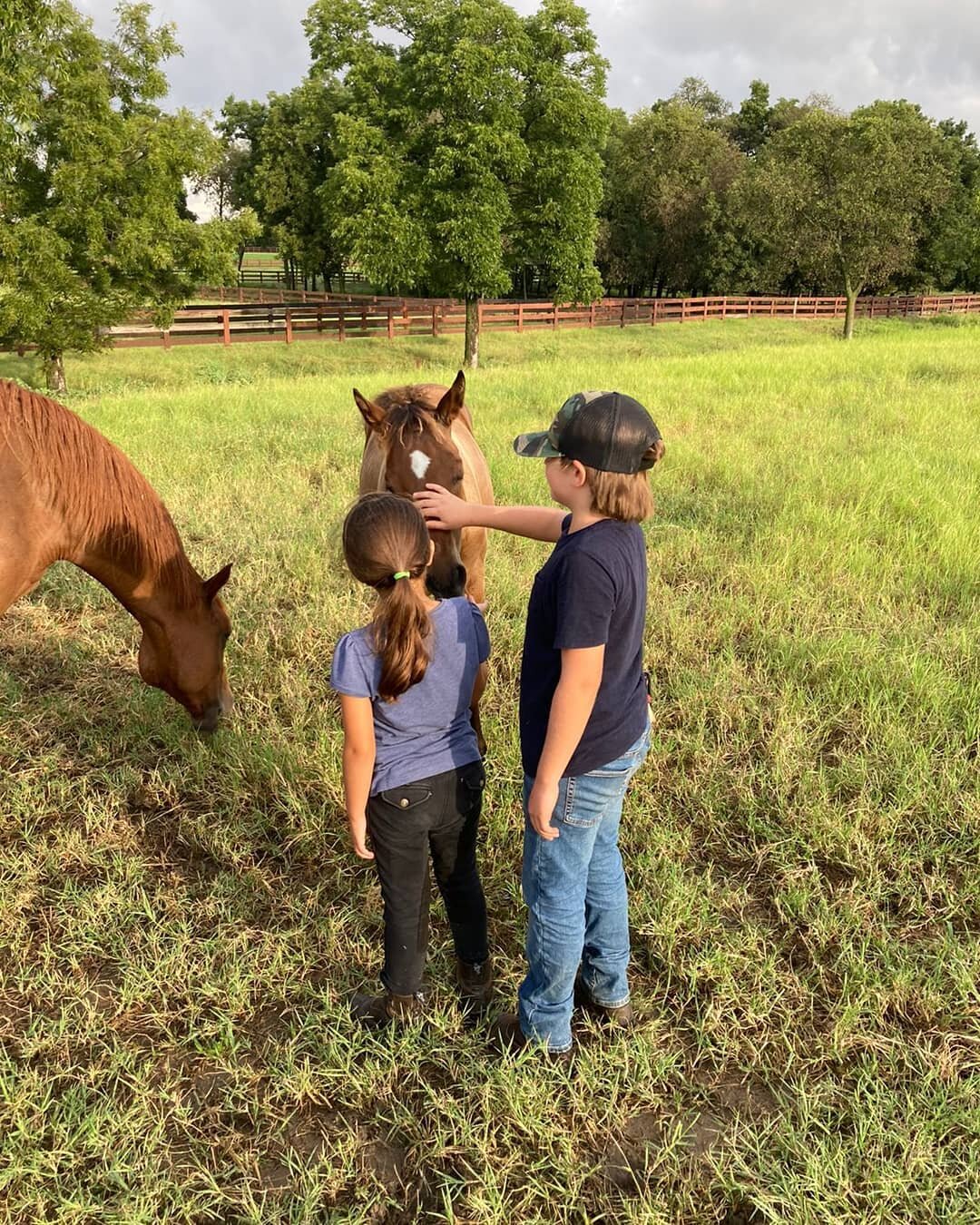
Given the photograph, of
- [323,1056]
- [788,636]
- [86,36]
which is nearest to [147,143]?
[86,36]

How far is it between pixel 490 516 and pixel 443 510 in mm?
172

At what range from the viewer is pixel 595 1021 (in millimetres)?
2178

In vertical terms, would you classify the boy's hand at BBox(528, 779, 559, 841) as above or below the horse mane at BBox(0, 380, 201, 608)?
below

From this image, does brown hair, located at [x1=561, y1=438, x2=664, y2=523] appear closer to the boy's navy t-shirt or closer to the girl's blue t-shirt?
the boy's navy t-shirt

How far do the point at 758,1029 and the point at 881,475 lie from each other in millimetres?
5989

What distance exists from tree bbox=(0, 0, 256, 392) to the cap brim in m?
14.6

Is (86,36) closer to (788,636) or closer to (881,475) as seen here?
(881,475)

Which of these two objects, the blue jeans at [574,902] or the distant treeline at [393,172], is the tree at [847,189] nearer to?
the distant treeline at [393,172]

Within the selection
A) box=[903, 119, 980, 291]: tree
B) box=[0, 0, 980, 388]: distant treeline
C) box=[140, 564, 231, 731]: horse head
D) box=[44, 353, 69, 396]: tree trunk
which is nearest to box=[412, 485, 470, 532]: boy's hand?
box=[140, 564, 231, 731]: horse head

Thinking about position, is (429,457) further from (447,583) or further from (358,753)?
(358,753)

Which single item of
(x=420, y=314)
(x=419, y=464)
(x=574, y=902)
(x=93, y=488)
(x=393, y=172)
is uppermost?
(x=393, y=172)

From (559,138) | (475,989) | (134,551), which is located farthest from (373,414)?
(559,138)

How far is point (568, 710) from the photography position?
1711 mm

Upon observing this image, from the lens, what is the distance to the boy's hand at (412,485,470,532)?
249 centimetres
